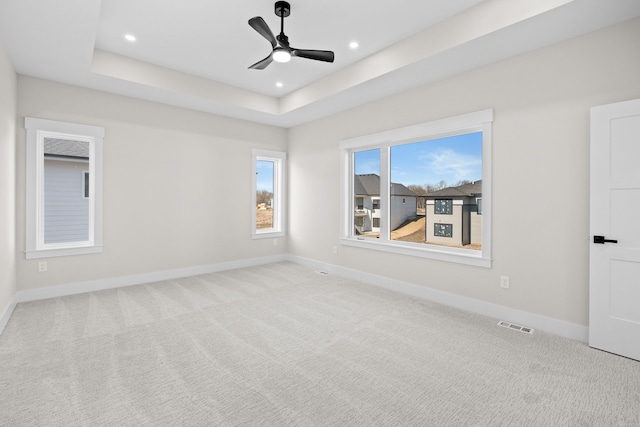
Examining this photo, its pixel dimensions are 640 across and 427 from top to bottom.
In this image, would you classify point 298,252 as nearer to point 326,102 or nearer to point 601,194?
point 326,102

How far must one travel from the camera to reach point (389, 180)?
4633 mm

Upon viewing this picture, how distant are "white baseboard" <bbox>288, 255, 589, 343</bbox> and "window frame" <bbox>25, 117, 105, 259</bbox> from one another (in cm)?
361

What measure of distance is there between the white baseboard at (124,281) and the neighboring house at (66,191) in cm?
65

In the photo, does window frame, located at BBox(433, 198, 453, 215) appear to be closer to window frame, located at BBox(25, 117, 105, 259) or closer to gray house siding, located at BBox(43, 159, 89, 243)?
window frame, located at BBox(25, 117, 105, 259)

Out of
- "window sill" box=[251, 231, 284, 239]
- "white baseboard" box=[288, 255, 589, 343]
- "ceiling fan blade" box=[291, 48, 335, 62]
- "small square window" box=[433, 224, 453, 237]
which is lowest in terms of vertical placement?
"white baseboard" box=[288, 255, 589, 343]

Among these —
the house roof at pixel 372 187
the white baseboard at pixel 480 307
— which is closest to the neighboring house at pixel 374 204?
the house roof at pixel 372 187

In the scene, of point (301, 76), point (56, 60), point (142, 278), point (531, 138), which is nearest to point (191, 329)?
point (142, 278)

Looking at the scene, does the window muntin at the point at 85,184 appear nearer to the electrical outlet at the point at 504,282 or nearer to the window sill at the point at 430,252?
the window sill at the point at 430,252

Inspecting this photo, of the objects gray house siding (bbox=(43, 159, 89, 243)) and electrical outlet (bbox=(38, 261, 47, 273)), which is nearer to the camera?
electrical outlet (bbox=(38, 261, 47, 273))

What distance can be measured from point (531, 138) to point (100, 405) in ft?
13.5

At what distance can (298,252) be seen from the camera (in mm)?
6016

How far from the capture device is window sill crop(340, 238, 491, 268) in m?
3.50

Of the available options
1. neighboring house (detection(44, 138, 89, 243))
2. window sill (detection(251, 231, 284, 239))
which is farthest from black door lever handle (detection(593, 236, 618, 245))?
neighboring house (detection(44, 138, 89, 243))

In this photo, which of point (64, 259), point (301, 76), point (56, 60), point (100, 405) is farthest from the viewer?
point (301, 76)
